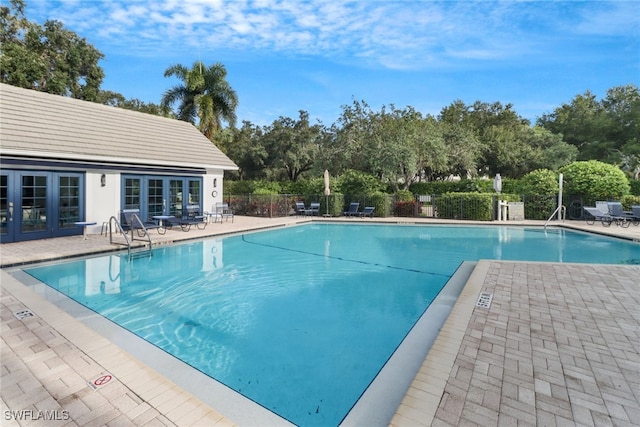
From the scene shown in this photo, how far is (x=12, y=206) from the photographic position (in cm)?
1008

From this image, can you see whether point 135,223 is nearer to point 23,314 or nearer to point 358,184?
point 23,314

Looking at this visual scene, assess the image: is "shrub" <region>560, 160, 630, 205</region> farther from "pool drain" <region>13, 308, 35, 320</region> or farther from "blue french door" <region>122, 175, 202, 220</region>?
"pool drain" <region>13, 308, 35, 320</region>

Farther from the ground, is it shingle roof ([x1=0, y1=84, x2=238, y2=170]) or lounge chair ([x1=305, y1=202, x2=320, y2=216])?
shingle roof ([x1=0, y1=84, x2=238, y2=170])

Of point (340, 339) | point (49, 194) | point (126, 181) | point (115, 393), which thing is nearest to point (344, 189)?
point (126, 181)

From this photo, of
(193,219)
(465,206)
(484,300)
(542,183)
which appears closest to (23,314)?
(484,300)

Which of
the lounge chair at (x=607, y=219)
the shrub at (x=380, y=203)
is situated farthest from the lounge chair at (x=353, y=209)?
the lounge chair at (x=607, y=219)

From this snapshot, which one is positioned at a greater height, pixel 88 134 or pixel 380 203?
pixel 88 134

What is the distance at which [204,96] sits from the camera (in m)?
23.9

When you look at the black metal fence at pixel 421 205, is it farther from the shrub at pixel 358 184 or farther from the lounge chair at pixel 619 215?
the lounge chair at pixel 619 215

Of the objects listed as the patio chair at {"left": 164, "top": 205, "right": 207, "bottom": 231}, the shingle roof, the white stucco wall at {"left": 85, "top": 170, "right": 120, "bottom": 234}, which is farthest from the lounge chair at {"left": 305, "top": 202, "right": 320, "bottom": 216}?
the white stucco wall at {"left": 85, "top": 170, "right": 120, "bottom": 234}

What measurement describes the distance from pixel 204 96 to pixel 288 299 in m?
21.5

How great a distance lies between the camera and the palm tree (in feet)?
78.4

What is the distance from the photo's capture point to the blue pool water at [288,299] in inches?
141

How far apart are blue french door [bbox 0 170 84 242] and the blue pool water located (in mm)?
3765
